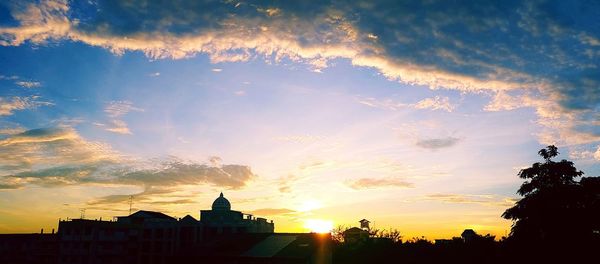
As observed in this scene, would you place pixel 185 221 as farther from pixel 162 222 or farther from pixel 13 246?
pixel 13 246

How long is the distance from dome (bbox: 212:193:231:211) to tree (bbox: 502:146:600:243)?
75.1 metres

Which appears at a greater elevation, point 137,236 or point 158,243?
point 137,236

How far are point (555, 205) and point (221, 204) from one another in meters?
80.7

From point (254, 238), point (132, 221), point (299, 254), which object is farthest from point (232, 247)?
point (132, 221)

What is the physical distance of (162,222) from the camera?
9112 centimetres

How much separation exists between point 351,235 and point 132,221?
47567mm

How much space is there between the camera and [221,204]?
367 feet

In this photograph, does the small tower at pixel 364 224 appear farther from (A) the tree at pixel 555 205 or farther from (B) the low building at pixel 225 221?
(A) the tree at pixel 555 205

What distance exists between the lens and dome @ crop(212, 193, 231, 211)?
111 metres

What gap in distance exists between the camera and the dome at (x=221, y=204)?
365 ft

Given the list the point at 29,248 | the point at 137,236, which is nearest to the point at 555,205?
the point at 137,236

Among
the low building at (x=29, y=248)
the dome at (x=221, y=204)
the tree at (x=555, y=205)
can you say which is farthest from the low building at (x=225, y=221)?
the tree at (x=555, y=205)

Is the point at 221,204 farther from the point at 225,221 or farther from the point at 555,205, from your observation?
the point at 555,205

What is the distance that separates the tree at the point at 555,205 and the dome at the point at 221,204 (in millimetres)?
75136
